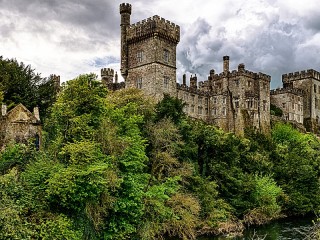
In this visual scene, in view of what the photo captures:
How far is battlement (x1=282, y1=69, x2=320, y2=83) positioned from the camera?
A: 276 feet

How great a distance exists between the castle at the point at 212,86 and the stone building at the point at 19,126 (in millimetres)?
16766

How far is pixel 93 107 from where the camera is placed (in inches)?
1151

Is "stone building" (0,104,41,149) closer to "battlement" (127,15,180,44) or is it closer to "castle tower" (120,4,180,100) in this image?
"castle tower" (120,4,180,100)

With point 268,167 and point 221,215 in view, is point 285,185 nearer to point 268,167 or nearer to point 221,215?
point 268,167

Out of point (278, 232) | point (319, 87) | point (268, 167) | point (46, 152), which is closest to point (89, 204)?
point (46, 152)

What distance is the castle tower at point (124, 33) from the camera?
176 ft

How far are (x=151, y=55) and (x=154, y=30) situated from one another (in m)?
2.59

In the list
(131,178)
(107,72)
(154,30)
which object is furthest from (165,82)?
(131,178)

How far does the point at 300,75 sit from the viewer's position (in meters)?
85.3

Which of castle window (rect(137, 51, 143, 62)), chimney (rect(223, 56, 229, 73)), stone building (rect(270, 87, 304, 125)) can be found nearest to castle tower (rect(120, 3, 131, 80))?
castle window (rect(137, 51, 143, 62))

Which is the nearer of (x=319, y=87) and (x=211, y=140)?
(x=211, y=140)

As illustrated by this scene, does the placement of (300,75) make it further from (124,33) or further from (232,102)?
(124,33)

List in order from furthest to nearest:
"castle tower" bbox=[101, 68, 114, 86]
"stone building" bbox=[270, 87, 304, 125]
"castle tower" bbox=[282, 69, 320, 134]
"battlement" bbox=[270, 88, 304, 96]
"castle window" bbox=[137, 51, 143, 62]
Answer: "castle tower" bbox=[282, 69, 320, 134]
"battlement" bbox=[270, 88, 304, 96]
"stone building" bbox=[270, 87, 304, 125]
"castle tower" bbox=[101, 68, 114, 86]
"castle window" bbox=[137, 51, 143, 62]

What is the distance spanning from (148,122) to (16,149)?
1327cm
